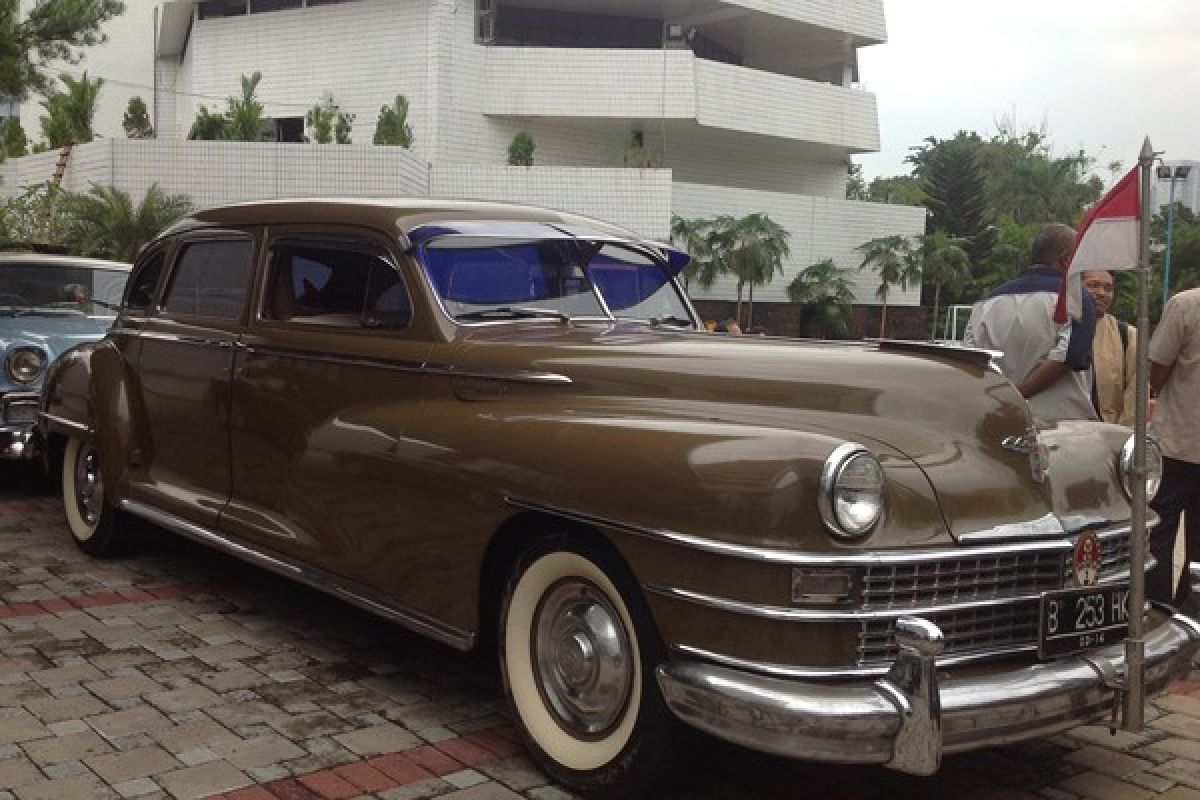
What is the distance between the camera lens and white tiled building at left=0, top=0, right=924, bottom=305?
29781mm

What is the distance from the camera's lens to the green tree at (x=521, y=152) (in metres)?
28.8

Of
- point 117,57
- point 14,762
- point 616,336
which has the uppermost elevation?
point 117,57

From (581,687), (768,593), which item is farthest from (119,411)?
(768,593)

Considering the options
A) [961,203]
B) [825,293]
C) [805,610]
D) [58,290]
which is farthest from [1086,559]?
[961,203]

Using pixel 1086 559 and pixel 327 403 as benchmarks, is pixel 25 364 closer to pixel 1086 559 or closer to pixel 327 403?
pixel 327 403

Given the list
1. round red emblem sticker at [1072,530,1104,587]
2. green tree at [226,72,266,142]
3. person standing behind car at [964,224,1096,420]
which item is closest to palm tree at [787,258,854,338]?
green tree at [226,72,266,142]

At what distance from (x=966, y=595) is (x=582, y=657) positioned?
111 cm

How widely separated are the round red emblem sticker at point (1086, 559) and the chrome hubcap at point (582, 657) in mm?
1296

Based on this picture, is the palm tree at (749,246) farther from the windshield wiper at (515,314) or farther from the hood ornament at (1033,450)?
the hood ornament at (1033,450)

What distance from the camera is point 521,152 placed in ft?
94.6

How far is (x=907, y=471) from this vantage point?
10.2 ft

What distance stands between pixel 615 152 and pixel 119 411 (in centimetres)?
2811

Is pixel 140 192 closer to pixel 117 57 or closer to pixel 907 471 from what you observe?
pixel 117 57

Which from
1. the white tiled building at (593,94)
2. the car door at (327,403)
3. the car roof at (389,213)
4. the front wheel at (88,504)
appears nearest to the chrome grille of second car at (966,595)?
the car door at (327,403)
